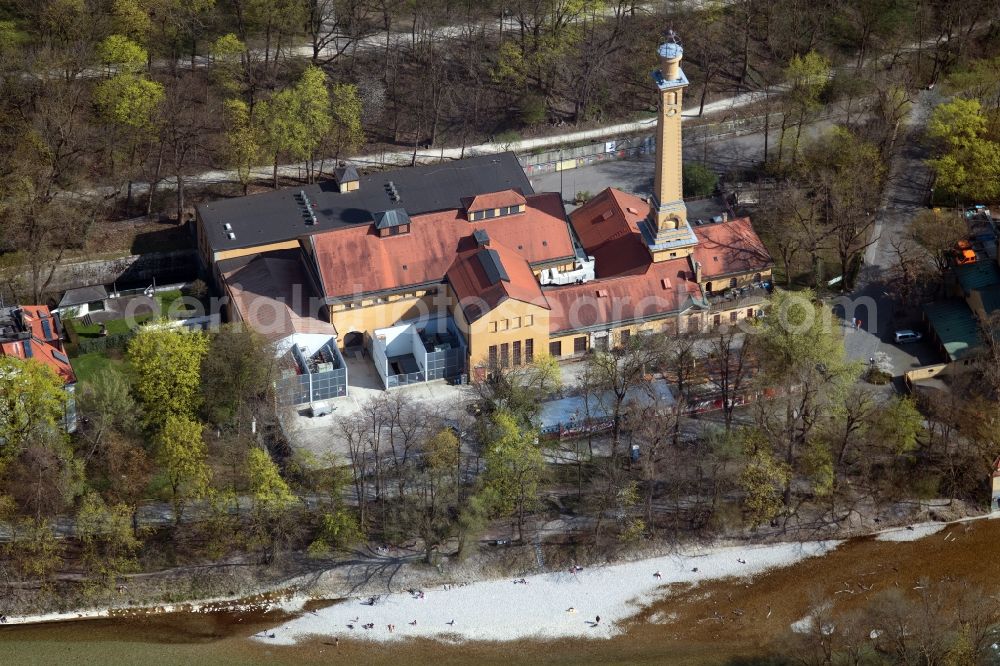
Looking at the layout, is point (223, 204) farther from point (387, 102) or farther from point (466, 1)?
point (466, 1)

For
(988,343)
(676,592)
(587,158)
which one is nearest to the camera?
(676,592)

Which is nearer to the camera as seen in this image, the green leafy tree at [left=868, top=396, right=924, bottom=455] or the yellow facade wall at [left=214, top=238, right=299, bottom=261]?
the green leafy tree at [left=868, top=396, right=924, bottom=455]

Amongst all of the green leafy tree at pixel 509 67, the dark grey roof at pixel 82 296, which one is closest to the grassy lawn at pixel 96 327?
the dark grey roof at pixel 82 296

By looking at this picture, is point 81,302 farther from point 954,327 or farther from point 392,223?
point 954,327

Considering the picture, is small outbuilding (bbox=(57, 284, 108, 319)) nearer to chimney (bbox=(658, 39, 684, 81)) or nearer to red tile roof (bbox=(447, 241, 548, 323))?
red tile roof (bbox=(447, 241, 548, 323))

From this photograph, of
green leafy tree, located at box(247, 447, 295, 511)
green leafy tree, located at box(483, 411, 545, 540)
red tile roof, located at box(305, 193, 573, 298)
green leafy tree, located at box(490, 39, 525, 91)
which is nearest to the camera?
green leafy tree, located at box(247, 447, 295, 511)

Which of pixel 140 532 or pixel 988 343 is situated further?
pixel 988 343

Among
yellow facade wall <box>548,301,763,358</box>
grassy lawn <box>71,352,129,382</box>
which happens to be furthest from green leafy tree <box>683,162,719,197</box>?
grassy lawn <box>71,352,129,382</box>

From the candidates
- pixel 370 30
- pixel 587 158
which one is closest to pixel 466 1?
pixel 370 30
